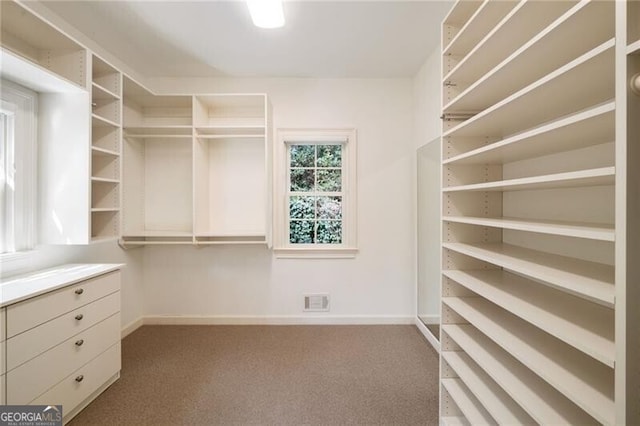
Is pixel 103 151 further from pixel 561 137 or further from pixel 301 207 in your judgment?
pixel 561 137

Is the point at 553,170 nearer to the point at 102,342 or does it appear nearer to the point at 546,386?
the point at 546,386

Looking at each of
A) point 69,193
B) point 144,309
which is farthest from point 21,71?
point 144,309

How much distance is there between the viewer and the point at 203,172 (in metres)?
2.81

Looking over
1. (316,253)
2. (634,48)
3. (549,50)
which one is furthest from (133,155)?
(634,48)

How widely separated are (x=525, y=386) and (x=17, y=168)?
3.17m

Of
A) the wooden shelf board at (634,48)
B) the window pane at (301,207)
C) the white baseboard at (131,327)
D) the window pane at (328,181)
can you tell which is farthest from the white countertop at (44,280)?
the wooden shelf board at (634,48)

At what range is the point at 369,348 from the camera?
2453 mm

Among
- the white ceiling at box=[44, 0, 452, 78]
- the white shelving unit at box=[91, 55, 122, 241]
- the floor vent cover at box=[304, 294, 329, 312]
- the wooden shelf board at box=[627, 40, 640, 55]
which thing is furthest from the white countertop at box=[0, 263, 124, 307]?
the wooden shelf board at box=[627, 40, 640, 55]

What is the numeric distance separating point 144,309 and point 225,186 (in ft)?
5.59

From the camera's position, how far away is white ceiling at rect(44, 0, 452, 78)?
1.92 metres

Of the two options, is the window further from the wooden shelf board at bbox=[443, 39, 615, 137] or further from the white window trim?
the wooden shelf board at bbox=[443, 39, 615, 137]

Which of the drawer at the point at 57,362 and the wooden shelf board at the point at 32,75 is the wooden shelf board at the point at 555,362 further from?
the wooden shelf board at the point at 32,75

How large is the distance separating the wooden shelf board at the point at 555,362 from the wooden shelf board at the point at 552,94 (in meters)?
0.95

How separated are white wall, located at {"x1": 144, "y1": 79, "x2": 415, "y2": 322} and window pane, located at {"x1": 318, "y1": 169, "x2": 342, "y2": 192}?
260 mm
